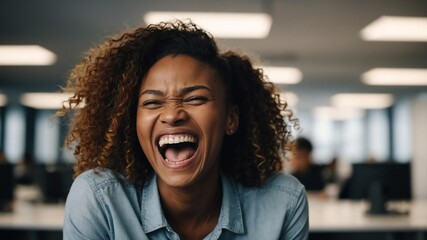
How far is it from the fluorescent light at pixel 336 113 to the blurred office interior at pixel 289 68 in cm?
29

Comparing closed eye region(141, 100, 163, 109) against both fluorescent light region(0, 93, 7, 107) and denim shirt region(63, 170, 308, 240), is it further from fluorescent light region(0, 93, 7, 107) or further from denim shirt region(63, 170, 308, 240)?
fluorescent light region(0, 93, 7, 107)

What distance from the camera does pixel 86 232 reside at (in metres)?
1.42

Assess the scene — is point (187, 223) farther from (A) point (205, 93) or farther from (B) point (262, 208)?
(A) point (205, 93)

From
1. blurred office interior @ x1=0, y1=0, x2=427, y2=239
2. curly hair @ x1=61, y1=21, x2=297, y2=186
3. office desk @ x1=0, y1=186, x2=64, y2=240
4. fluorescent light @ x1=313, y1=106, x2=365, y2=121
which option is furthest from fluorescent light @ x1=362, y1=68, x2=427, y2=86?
curly hair @ x1=61, y1=21, x2=297, y2=186

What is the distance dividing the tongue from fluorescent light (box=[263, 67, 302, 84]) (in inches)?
239

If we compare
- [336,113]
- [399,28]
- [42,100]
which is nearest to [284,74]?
[399,28]

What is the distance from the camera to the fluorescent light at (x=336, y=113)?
14742 mm

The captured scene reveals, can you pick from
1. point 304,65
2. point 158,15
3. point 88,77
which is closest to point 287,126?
point 88,77

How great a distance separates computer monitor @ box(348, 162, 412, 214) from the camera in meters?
3.64

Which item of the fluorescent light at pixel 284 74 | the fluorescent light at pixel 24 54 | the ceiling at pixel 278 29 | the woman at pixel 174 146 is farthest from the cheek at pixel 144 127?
the fluorescent light at pixel 284 74

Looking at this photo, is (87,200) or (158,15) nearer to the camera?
(87,200)

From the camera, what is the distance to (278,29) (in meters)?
6.19

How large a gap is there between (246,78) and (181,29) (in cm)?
31

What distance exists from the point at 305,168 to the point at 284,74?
3317mm
